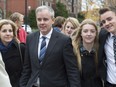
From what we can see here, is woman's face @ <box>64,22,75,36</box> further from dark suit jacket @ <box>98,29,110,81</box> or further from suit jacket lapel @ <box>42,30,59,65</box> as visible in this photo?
suit jacket lapel @ <box>42,30,59,65</box>

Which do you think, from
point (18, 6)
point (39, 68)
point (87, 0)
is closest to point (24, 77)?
point (39, 68)

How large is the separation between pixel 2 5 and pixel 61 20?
4829cm

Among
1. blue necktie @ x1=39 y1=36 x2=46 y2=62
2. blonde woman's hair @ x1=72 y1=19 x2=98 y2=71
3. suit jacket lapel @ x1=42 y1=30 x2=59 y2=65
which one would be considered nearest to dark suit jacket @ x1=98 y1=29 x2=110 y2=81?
blonde woman's hair @ x1=72 y1=19 x2=98 y2=71

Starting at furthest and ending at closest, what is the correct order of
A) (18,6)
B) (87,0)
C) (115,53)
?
1. (18,6)
2. (87,0)
3. (115,53)

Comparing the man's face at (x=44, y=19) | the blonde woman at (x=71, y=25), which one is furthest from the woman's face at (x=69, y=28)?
the man's face at (x=44, y=19)

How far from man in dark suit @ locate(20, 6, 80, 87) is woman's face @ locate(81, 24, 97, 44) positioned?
1.27 feet

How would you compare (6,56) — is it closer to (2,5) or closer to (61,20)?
(61,20)

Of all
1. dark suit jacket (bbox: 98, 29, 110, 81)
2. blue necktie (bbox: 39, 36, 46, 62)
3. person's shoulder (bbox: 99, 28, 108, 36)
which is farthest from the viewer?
person's shoulder (bbox: 99, 28, 108, 36)

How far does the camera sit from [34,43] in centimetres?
534

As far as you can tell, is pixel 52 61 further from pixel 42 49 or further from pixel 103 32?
pixel 103 32

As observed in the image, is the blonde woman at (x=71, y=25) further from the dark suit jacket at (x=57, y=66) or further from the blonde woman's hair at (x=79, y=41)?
the dark suit jacket at (x=57, y=66)

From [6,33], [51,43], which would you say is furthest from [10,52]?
[51,43]

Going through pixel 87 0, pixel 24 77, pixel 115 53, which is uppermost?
pixel 87 0

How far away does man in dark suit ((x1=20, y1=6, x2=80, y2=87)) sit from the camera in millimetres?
5098
